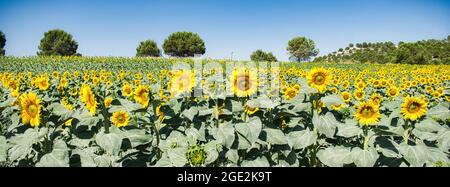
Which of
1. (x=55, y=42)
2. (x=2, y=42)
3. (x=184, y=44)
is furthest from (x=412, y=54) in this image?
(x=2, y=42)

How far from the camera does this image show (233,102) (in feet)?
9.74

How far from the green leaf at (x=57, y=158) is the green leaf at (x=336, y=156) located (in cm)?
202

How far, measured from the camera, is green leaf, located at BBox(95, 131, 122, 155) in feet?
8.61

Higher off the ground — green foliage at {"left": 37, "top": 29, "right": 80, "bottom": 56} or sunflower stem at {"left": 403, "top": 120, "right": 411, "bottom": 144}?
green foliage at {"left": 37, "top": 29, "right": 80, "bottom": 56}

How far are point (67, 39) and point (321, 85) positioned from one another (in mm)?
93971

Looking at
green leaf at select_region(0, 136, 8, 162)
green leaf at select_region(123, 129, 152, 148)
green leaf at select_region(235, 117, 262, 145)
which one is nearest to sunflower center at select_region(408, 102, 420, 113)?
green leaf at select_region(235, 117, 262, 145)

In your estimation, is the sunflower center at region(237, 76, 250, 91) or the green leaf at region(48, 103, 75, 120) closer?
the green leaf at region(48, 103, 75, 120)

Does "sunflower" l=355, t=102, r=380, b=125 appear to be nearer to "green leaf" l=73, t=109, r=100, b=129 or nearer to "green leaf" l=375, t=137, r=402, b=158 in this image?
"green leaf" l=375, t=137, r=402, b=158

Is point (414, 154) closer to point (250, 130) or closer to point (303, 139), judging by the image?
point (303, 139)

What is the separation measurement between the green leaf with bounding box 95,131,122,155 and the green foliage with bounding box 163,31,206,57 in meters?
87.5

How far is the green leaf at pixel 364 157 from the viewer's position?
8.89 feet

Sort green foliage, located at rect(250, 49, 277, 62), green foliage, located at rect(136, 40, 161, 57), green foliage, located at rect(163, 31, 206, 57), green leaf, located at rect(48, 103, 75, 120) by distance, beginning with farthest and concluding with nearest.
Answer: green foliage, located at rect(250, 49, 277, 62)
green foliage, located at rect(136, 40, 161, 57)
green foliage, located at rect(163, 31, 206, 57)
green leaf, located at rect(48, 103, 75, 120)
